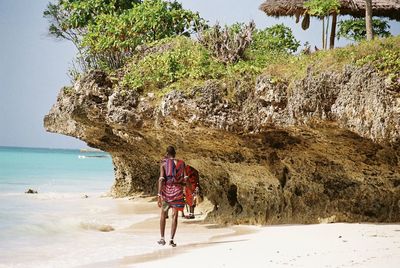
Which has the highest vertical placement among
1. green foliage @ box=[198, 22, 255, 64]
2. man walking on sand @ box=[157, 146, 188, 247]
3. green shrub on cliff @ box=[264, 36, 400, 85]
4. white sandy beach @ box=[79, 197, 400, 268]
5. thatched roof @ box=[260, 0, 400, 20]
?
thatched roof @ box=[260, 0, 400, 20]

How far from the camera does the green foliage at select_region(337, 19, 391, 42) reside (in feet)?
70.4

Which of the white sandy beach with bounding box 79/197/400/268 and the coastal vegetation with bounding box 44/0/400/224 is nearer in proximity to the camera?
the white sandy beach with bounding box 79/197/400/268

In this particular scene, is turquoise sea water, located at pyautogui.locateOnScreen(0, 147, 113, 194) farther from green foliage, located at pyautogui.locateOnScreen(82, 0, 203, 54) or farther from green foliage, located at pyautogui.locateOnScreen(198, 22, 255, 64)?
green foliage, located at pyautogui.locateOnScreen(198, 22, 255, 64)

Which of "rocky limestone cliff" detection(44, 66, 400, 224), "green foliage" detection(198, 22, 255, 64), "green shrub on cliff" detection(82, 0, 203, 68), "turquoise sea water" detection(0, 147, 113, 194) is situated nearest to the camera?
"rocky limestone cliff" detection(44, 66, 400, 224)

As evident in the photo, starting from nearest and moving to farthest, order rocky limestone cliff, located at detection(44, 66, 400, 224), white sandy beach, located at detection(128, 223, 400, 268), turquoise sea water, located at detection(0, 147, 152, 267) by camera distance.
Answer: white sandy beach, located at detection(128, 223, 400, 268)
turquoise sea water, located at detection(0, 147, 152, 267)
rocky limestone cliff, located at detection(44, 66, 400, 224)

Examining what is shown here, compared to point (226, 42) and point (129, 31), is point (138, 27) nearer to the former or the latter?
point (129, 31)

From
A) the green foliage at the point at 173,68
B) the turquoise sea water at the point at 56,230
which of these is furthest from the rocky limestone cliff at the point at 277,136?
the turquoise sea water at the point at 56,230

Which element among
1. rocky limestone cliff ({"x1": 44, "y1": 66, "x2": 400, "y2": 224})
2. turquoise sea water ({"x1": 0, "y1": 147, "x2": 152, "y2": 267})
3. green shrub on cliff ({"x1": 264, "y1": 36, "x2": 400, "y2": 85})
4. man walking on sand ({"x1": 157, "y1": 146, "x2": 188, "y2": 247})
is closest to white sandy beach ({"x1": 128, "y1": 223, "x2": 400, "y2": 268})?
man walking on sand ({"x1": 157, "y1": 146, "x2": 188, "y2": 247})

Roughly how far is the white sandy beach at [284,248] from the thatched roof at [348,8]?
31.2 feet

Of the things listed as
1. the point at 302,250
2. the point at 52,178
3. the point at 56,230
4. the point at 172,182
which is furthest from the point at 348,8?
the point at 52,178

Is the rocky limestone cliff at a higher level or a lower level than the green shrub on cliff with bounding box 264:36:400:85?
lower

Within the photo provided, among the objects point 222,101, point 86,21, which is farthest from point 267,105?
point 86,21

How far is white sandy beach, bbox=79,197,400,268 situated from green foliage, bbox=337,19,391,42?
12829 mm

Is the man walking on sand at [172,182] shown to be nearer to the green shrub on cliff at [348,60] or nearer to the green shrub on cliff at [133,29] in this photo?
the green shrub on cliff at [348,60]
